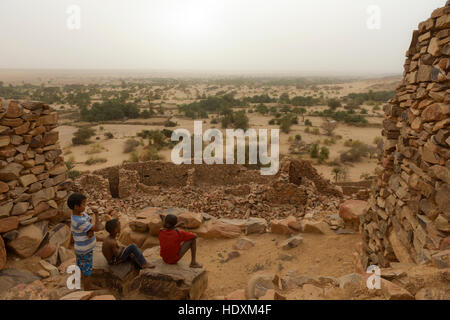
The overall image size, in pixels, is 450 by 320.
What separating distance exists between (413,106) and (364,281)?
88.8 inches

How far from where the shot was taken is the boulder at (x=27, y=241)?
13.9 feet

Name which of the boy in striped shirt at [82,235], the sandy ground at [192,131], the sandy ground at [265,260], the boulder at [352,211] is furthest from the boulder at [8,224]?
the sandy ground at [192,131]

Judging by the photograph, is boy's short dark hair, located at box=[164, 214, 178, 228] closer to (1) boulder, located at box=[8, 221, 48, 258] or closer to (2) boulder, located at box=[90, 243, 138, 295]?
(2) boulder, located at box=[90, 243, 138, 295]

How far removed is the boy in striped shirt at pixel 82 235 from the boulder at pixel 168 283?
2.17 ft

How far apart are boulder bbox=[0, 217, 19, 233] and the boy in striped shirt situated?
1231 millimetres

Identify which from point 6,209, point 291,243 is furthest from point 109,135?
point 291,243

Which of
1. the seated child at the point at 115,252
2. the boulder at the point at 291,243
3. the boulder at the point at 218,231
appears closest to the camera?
the seated child at the point at 115,252

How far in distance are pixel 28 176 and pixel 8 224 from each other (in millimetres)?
790

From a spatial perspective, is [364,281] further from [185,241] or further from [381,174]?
[185,241]

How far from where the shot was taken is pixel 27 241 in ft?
14.2

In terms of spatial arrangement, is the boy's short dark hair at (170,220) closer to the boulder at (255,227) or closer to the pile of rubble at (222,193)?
the boulder at (255,227)
